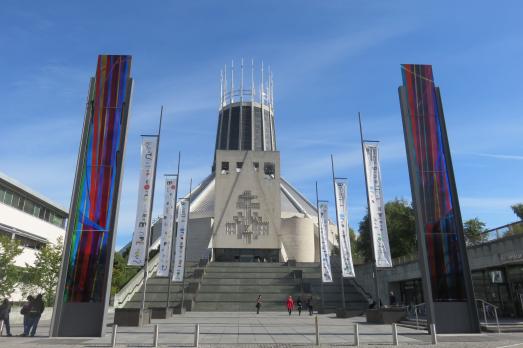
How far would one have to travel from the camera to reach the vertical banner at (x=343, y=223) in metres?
22.0

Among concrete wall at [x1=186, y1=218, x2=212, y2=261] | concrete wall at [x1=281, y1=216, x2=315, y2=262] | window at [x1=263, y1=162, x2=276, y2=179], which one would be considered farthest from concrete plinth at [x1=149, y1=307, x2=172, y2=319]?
concrete wall at [x1=281, y1=216, x2=315, y2=262]

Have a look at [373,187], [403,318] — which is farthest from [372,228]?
[403,318]

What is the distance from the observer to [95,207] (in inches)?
528

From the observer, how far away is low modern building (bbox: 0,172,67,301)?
30219 mm

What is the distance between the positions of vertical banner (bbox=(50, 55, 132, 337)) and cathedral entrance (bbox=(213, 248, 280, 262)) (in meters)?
34.5

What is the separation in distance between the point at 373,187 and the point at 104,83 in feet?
39.1

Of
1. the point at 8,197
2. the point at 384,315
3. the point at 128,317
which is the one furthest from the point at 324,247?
the point at 8,197

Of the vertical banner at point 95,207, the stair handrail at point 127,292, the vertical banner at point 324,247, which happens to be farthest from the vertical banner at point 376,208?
the stair handrail at point 127,292

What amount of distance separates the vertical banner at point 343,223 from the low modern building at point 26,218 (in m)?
21.8

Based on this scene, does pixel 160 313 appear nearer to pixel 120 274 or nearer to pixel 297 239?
pixel 120 274

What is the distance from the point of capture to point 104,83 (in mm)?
14789

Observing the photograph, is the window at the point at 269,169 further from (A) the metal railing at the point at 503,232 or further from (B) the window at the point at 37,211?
(A) the metal railing at the point at 503,232

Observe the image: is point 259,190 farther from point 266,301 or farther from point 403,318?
point 403,318

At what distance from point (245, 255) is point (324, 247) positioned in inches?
896
